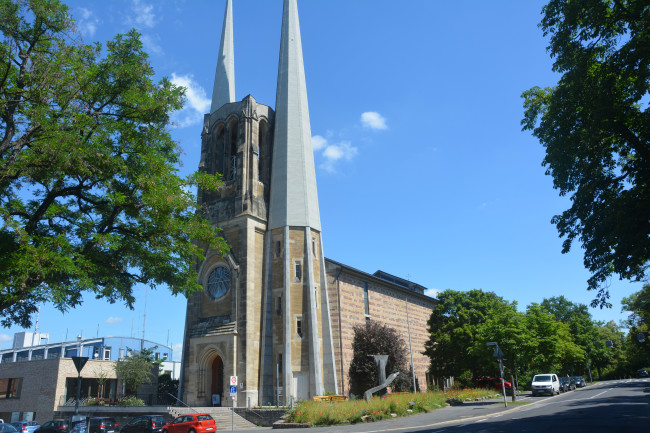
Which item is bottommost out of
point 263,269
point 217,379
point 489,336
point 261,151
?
point 217,379

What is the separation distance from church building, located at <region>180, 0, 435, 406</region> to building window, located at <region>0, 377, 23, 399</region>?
68.2 ft

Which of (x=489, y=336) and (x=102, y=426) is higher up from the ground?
(x=489, y=336)

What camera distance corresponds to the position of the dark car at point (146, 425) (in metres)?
22.0

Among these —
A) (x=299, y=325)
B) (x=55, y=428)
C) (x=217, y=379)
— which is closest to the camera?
(x=55, y=428)

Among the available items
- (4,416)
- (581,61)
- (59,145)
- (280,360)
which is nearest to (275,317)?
(280,360)

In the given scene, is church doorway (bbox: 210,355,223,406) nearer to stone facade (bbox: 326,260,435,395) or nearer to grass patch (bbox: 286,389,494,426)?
stone facade (bbox: 326,260,435,395)

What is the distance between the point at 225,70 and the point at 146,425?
110 ft

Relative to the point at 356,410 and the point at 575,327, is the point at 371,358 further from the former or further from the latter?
the point at 575,327

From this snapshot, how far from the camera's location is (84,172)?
1316 cm

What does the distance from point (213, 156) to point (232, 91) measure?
8822mm

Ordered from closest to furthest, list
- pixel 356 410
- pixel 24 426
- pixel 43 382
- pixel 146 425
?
A: pixel 146 425, pixel 356 410, pixel 24 426, pixel 43 382

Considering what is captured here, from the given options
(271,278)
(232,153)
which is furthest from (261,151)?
(271,278)

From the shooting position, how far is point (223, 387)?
3088cm

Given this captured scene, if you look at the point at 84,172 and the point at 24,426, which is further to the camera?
the point at 24,426
